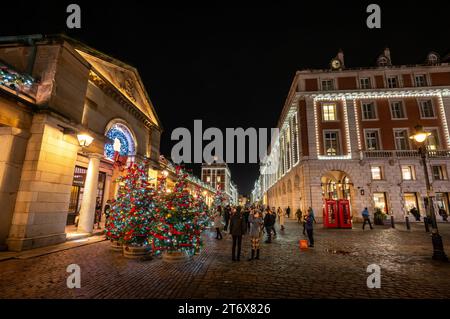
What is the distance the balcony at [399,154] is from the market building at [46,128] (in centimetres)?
2753

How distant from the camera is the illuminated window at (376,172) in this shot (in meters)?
26.0

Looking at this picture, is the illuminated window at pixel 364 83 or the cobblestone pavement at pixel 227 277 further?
the illuminated window at pixel 364 83

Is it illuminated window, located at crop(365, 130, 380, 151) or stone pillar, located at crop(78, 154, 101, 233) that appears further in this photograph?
illuminated window, located at crop(365, 130, 380, 151)

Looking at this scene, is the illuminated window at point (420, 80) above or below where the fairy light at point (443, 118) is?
above

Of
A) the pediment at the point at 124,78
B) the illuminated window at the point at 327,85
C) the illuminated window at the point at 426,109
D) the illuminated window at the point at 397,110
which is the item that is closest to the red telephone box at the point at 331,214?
the illuminated window at the point at 327,85

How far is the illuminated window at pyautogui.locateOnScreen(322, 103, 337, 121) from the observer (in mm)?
28164

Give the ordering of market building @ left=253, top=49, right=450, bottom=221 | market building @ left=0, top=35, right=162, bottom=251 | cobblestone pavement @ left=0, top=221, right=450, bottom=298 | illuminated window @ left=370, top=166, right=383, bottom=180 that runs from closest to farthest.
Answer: cobblestone pavement @ left=0, top=221, right=450, bottom=298 < market building @ left=0, top=35, right=162, bottom=251 < market building @ left=253, top=49, right=450, bottom=221 < illuminated window @ left=370, top=166, right=383, bottom=180

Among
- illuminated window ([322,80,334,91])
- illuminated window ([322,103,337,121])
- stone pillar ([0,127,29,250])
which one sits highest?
illuminated window ([322,80,334,91])

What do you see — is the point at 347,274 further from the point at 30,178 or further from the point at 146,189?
the point at 30,178

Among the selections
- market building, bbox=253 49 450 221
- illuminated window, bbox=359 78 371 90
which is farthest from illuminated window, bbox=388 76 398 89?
illuminated window, bbox=359 78 371 90

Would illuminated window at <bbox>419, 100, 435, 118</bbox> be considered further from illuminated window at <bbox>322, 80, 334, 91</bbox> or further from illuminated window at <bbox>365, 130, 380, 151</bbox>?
illuminated window at <bbox>322, 80, 334, 91</bbox>

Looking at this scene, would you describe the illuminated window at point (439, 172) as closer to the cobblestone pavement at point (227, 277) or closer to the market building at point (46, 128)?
the cobblestone pavement at point (227, 277)

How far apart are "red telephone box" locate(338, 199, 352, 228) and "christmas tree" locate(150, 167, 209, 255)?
641 inches
